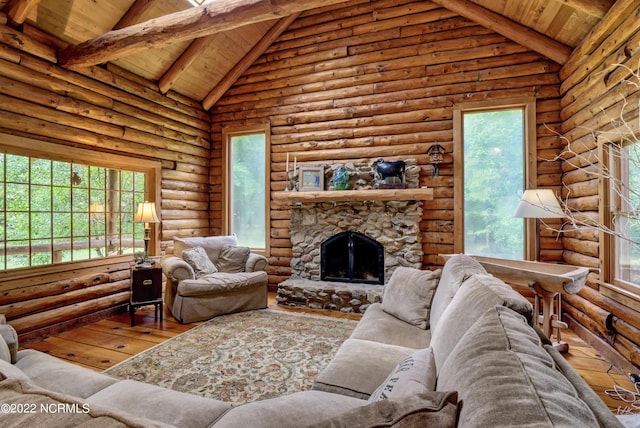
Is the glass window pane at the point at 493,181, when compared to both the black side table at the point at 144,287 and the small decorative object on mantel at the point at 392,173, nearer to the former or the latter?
the small decorative object on mantel at the point at 392,173

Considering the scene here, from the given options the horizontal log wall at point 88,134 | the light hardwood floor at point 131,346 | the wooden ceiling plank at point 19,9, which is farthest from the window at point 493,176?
the wooden ceiling plank at point 19,9

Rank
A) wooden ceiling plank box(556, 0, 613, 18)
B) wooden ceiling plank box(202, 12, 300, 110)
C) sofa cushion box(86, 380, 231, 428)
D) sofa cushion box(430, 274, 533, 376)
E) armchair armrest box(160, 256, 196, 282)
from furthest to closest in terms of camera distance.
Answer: wooden ceiling plank box(202, 12, 300, 110) → armchair armrest box(160, 256, 196, 282) → wooden ceiling plank box(556, 0, 613, 18) → sofa cushion box(430, 274, 533, 376) → sofa cushion box(86, 380, 231, 428)

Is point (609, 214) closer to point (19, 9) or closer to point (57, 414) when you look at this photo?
point (57, 414)

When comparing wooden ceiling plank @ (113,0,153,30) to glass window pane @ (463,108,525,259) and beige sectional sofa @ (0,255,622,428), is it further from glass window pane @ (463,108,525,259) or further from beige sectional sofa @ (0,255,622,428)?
glass window pane @ (463,108,525,259)

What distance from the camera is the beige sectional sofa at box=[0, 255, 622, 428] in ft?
2.03

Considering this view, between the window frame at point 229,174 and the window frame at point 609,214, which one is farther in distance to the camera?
the window frame at point 229,174

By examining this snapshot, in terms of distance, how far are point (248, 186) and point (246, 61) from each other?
2.11 meters

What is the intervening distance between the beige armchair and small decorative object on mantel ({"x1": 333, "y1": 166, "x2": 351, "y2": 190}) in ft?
5.04

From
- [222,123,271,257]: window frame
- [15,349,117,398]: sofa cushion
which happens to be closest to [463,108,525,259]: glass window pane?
[222,123,271,257]: window frame

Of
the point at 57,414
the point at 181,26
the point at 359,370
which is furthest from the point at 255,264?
the point at 57,414

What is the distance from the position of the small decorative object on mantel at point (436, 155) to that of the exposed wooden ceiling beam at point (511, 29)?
1.56m

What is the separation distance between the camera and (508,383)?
2.24 ft

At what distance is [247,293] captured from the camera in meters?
4.08

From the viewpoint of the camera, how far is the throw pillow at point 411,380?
102 centimetres
